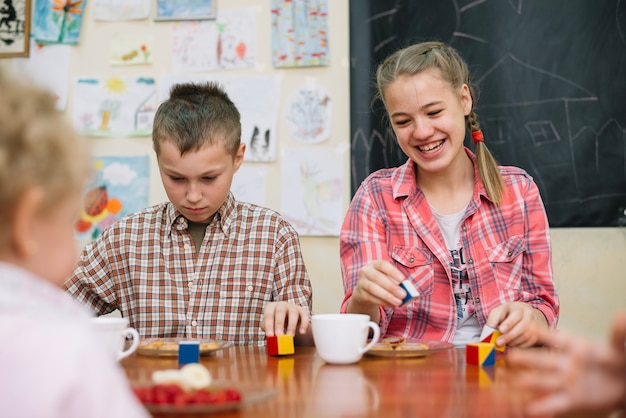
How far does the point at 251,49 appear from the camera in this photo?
2453 mm

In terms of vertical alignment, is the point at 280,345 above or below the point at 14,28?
below

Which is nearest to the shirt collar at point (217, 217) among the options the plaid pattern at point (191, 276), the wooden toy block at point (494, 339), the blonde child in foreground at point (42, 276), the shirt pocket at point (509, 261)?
the plaid pattern at point (191, 276)

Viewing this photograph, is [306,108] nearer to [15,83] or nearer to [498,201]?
[498,201]

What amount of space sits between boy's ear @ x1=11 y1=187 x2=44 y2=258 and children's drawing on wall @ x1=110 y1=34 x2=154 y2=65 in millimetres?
2065

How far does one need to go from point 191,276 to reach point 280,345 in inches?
22.3

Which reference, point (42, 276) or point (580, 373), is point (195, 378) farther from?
point (580, 373)

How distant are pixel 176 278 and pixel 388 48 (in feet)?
3.70

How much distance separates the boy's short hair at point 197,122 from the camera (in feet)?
5.35

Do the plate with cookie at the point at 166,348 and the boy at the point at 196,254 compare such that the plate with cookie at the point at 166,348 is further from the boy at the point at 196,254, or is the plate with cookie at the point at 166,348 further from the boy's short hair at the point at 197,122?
the boy's short hair at the point at 197,122

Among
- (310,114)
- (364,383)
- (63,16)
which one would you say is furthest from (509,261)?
(63,16)

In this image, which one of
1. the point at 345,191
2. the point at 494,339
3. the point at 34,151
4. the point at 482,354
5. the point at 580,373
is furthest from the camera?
the point at 345,191

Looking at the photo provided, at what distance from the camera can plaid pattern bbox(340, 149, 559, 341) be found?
60.4 inches

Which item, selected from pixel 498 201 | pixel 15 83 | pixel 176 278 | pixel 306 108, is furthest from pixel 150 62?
pixel 15 83

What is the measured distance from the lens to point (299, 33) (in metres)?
2.42
